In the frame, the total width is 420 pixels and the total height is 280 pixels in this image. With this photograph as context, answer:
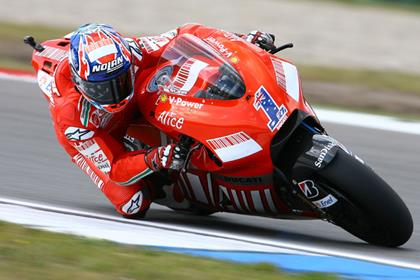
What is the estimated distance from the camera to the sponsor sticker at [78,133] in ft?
21.1

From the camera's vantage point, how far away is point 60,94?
6.58 meters

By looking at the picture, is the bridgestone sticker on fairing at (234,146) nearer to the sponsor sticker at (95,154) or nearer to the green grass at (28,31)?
the sponsor sticker at (95,154)

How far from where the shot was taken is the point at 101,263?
5008 millimetres

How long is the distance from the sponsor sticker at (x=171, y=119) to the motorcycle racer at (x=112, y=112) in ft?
0.45

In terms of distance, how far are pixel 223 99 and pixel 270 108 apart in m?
0.32

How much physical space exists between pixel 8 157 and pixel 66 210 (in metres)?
1.93

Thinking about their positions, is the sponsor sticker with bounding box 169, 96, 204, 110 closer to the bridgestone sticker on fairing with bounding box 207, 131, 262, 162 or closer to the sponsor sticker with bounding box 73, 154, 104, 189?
the bridgestone sticker on fairing with bounding box 207, 131, 262, 162

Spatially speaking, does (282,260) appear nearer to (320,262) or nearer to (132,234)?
(320,262)

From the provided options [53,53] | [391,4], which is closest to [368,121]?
[53,53]

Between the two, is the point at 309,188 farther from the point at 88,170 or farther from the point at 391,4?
the point at 391,4

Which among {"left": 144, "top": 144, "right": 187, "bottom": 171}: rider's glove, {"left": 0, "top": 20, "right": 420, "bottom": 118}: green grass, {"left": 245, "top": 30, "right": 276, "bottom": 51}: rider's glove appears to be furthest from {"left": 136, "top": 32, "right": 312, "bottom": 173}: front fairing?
{"left": 0, "top": 20, "right": 420, "bottom": 118}: green grass

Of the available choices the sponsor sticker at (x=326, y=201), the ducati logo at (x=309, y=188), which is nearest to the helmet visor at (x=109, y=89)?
the ducati logo at (x=309, y=188)

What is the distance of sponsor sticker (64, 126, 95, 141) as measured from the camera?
6.43 meters

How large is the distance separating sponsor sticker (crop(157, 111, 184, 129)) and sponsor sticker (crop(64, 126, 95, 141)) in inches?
23.2
